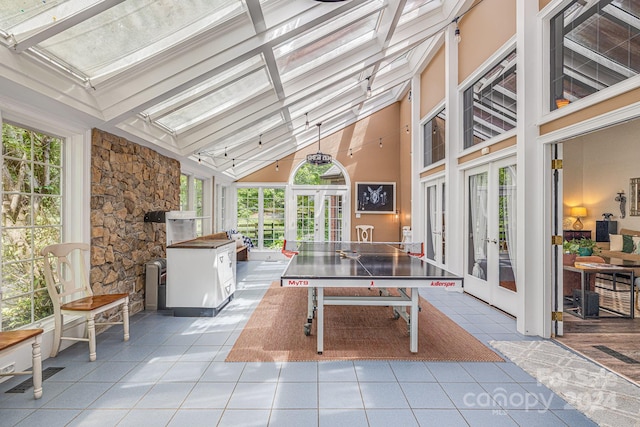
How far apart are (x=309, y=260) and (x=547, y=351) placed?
244 centimetres

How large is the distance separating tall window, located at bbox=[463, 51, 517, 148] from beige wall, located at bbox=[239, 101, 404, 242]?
3910mm

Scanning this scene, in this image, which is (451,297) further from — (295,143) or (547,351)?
(295,143)

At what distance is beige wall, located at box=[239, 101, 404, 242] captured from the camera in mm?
9336

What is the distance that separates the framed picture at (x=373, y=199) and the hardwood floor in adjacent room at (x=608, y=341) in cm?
538

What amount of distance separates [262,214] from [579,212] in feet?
25.6

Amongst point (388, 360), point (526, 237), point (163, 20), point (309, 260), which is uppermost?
point (163, 20)

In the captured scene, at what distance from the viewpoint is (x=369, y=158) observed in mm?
9430

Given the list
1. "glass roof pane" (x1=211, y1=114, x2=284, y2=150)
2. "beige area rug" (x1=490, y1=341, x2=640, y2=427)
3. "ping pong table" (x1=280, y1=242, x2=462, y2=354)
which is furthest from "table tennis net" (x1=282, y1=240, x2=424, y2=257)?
"glass roof pane" (x1=211, y1=114, x2=284, y2=150)

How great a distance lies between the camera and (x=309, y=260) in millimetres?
3662

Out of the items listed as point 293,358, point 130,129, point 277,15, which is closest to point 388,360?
point 293,358

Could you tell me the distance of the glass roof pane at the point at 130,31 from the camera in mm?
2523

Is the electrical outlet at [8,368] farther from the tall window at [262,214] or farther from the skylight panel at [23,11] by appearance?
the tall window at [262,214]

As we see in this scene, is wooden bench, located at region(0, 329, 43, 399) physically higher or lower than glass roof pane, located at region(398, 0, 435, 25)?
lower

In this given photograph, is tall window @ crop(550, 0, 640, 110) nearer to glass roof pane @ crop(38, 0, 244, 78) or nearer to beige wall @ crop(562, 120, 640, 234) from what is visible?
glass roof pane @ crop(38, 0, 244, 78)
